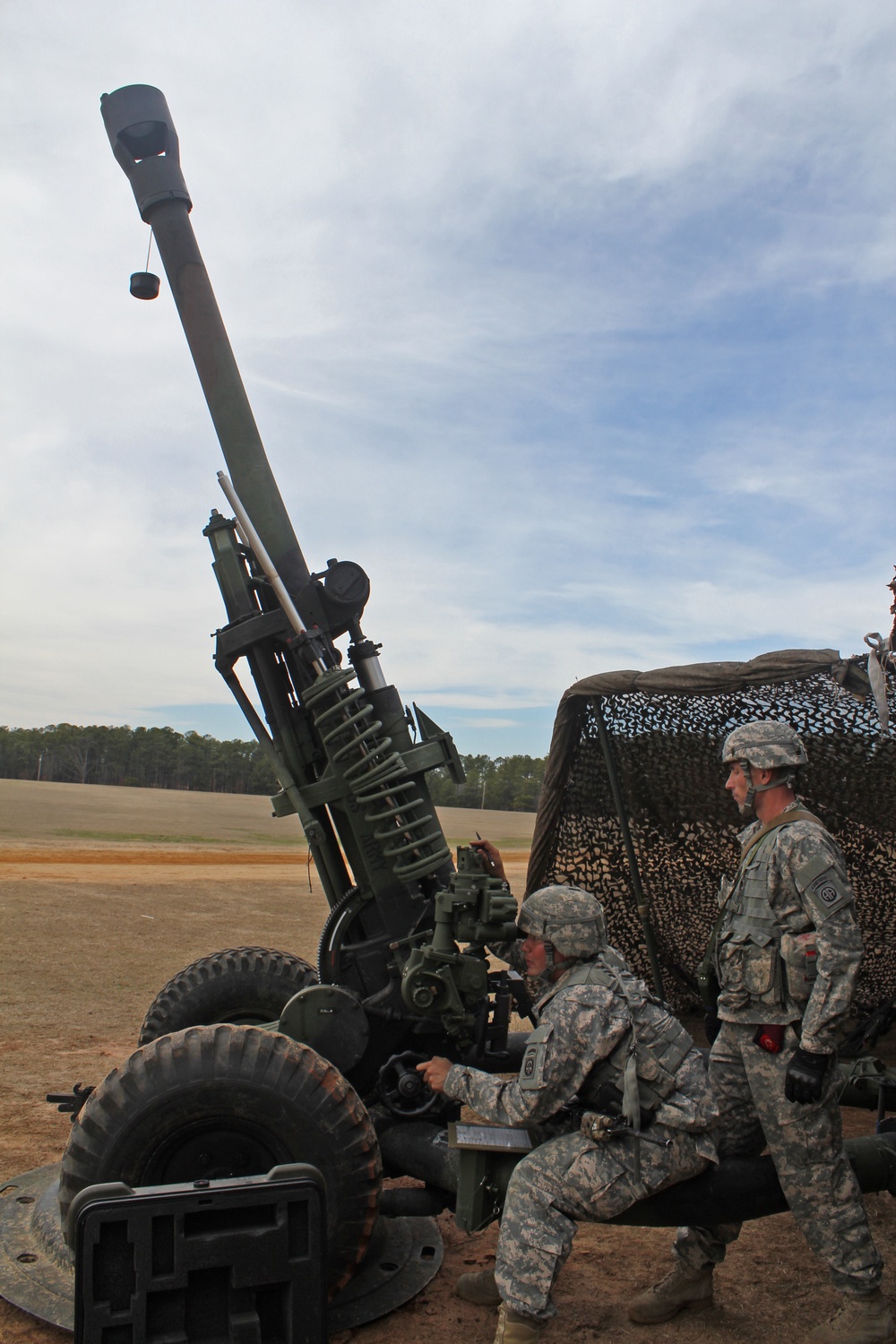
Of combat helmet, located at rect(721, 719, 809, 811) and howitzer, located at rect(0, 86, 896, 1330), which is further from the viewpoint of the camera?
combat helmet, located at rect(721, 719, 809, 811)

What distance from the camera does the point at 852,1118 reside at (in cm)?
636

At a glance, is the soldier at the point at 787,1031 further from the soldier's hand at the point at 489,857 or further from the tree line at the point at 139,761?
the tree line at the point at 139,761

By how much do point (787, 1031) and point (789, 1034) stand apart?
0.5 inches

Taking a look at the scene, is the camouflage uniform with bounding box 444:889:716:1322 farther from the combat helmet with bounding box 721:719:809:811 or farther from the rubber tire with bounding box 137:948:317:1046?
the rubber tire with bounding box 137:948:317:1046

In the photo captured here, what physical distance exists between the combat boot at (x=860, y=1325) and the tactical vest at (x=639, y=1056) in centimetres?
96

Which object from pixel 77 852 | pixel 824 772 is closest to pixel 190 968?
pixel 824 772

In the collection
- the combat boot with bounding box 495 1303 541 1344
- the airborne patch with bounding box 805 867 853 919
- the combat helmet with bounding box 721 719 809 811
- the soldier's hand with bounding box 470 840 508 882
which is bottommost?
the combat boot with bounding box 495 1303 541 1344

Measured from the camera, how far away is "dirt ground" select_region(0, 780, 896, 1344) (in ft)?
12.2

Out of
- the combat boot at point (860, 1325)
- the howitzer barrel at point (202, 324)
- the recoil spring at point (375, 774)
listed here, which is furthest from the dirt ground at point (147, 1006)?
the howitzer barrel at point (202, 324)

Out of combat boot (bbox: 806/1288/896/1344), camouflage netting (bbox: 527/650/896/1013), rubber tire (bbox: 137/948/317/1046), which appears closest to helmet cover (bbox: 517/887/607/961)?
combat boot (bbox: 806/1288/896/1344)

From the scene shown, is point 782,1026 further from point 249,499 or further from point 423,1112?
point 249,499

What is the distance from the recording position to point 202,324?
5.00 m

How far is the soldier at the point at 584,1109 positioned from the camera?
129 inches

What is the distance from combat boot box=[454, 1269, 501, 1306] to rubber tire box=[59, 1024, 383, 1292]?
538 millimetres
